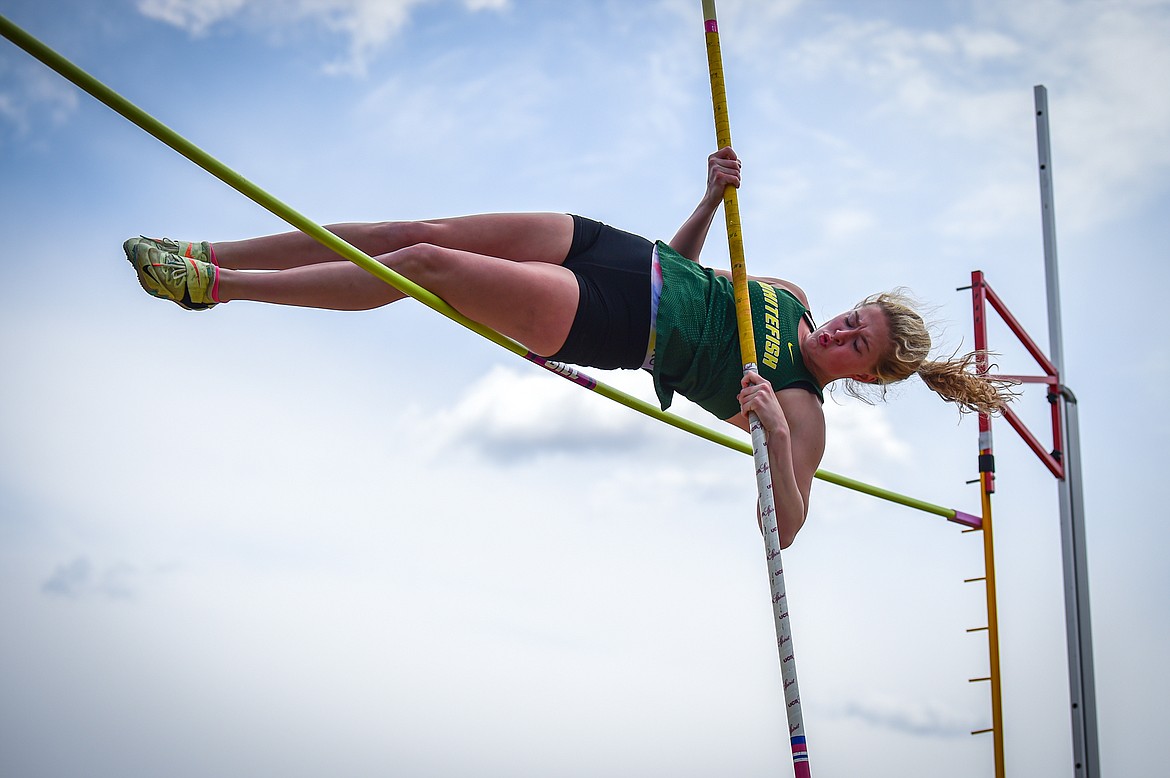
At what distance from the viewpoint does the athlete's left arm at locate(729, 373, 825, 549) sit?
106 inches

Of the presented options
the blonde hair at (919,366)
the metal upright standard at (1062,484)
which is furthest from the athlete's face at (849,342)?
the metal upright standard at (1062,484)

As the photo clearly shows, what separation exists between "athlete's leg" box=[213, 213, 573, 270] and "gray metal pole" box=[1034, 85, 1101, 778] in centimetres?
267

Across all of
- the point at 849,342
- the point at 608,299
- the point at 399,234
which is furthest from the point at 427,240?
the point at 849,342

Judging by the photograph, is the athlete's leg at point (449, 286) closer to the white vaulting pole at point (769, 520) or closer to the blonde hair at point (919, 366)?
the white vaulting pole at point (769, 520)

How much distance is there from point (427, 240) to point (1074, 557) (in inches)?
118

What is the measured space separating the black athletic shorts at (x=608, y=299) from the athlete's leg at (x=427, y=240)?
2.7 inches

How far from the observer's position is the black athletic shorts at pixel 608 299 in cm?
275

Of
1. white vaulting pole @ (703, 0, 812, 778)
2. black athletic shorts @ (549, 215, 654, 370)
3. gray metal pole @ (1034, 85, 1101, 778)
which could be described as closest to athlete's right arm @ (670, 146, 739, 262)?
white vaulting pole @ (703, 0, 812, 778)

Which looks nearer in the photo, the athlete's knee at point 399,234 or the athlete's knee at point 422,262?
the athlete's knee at point 422,262

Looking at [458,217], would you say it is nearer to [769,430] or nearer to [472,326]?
[472,326]

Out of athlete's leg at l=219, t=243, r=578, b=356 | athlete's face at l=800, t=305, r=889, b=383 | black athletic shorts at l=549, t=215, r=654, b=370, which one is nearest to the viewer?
athlete's leg at l=219, t=243, r=578, b=356

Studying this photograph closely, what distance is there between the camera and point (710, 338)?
2.85 metres

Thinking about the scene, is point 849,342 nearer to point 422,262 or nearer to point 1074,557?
point 422,262

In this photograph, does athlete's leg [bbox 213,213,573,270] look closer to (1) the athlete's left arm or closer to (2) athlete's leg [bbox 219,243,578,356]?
(2) athlete's leg [bbox 219,243,578,356]
